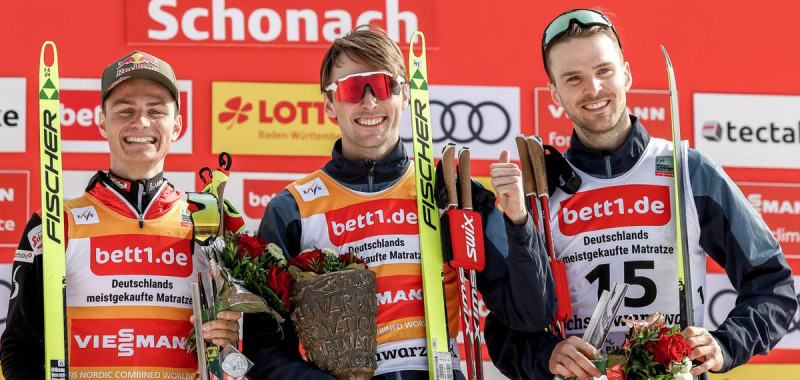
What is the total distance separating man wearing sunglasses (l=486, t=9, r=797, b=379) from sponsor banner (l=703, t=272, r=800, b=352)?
2.04 metres

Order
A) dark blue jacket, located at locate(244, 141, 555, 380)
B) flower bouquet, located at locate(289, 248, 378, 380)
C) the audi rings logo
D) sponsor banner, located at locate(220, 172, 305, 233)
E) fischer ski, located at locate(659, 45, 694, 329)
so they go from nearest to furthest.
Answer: flower bouquet, located at locate(289, 248, 378, 380), dark blue jacket, located at locate(244, 141, 555, 380), fischer ski, located at locate(659, 45, 694, 329), sponsor banner, located at locate(220, 172, 305, 233), the audi rings logo

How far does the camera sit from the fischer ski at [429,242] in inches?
123

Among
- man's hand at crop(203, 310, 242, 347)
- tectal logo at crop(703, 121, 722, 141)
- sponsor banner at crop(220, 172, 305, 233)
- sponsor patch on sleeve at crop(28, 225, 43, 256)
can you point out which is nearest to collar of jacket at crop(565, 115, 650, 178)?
man's hand at crop(203, 310, 242, 347)

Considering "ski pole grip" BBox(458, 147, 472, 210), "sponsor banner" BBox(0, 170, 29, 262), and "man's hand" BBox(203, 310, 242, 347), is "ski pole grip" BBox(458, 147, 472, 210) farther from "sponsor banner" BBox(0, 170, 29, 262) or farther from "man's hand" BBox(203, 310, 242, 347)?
"sponsor banner" BBox(0, 170, 29, 262)

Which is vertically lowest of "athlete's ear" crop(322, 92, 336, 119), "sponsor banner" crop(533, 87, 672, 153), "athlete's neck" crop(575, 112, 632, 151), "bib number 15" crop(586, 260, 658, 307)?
"bib number 15" crop(586, 260, 658, 307)

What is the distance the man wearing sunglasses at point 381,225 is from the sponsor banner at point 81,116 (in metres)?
1.92

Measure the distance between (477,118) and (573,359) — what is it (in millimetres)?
2433

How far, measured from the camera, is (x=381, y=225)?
10.7 feet

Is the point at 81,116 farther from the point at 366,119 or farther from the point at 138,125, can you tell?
the point at 366,119

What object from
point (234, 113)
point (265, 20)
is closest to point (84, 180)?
point (234, 113)

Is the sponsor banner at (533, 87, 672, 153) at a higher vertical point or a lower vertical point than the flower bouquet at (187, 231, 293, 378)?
higher

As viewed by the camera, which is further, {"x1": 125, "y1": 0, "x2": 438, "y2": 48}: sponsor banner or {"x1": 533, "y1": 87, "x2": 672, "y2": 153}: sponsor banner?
{"x1": 533, "y1": 87, "x2": 672, "y2": 153}: sponsor banner

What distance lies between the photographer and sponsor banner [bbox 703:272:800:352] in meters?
5.34

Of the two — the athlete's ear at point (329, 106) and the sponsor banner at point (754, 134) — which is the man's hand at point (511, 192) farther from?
the sponsor banner at point (754, 134)
